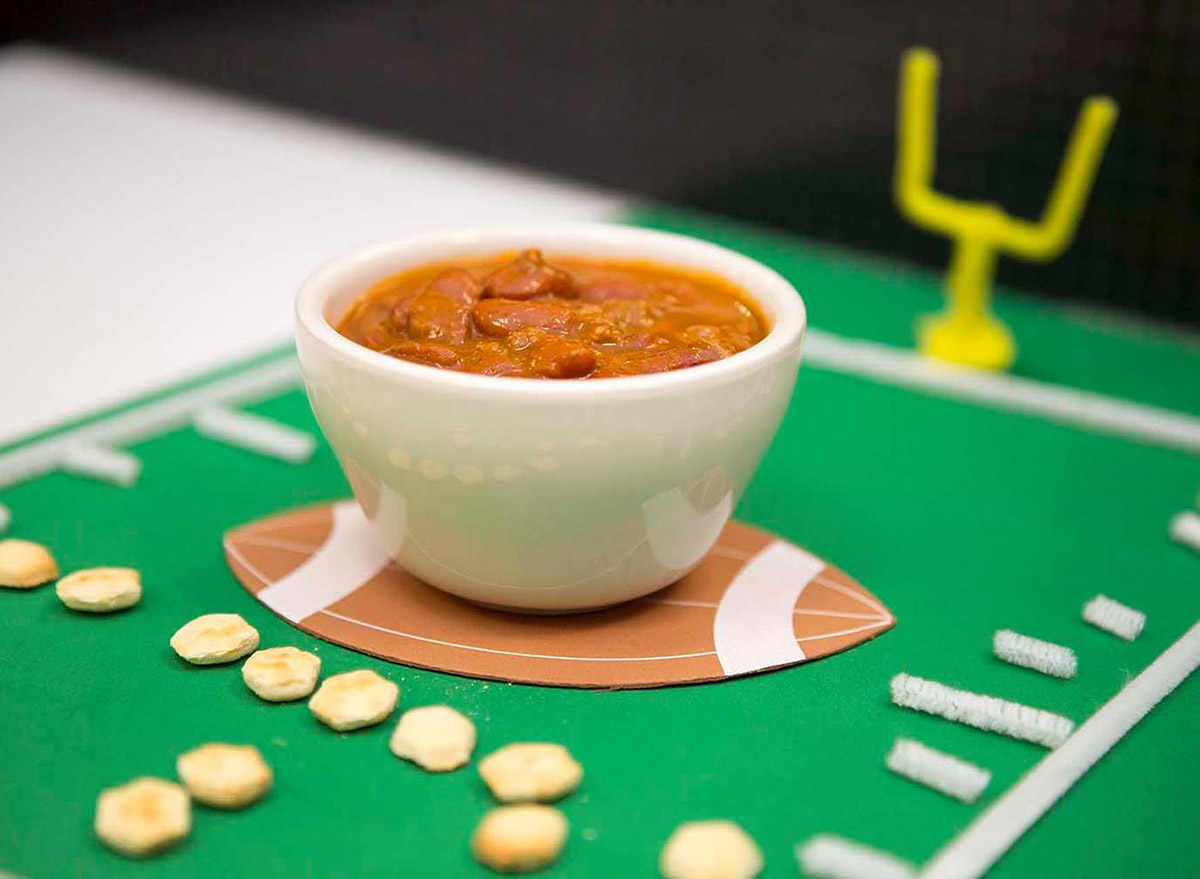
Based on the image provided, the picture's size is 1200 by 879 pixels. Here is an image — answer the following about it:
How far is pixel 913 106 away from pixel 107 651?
1.15m

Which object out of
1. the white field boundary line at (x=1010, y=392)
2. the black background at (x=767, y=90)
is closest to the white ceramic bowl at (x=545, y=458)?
the white field boundary line at (x=1010, y=392)

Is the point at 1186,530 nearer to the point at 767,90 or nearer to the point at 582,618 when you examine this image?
the point at 582,618

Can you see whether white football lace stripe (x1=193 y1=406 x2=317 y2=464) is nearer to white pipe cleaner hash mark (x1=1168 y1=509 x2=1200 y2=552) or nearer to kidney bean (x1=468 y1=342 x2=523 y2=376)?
kidney bean (x1=468 y1=342 x2=523 y2=376)

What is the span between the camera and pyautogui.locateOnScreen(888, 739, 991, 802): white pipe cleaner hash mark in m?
1.02

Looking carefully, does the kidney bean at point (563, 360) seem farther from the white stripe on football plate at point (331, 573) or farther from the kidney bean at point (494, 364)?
the white stripe on football plate at point (331, 573)

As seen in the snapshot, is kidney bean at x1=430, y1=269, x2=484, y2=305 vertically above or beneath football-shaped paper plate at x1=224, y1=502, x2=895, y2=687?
above

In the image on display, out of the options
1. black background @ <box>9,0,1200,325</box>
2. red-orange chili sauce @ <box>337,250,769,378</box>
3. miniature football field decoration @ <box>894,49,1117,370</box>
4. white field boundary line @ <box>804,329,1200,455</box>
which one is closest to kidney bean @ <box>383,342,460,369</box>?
red-orange chili sauce @ <box>337,250,769,378</box>

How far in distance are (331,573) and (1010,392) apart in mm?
819

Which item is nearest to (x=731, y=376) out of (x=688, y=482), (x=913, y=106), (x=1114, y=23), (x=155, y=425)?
(x=688, y=482)

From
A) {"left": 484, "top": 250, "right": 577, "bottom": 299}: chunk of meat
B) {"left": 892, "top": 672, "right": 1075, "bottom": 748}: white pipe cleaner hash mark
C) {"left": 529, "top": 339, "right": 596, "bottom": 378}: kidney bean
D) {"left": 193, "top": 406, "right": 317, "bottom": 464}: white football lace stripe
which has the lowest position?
{"left": 193, "top": 406, "right": 317, "bottom": 464}: white football lace stripe

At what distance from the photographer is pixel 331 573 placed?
1.27 m

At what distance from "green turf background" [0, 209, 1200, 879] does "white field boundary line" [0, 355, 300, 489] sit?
23mm

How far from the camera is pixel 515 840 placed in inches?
36.8

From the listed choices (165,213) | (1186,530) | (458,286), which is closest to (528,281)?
(458,286)
